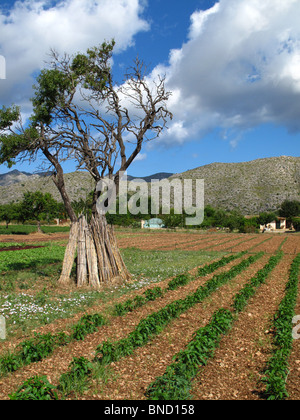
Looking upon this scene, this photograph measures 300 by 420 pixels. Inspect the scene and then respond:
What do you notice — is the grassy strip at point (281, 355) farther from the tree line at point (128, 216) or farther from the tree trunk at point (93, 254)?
the tree line at point (128, 216)

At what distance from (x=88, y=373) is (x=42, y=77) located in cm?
1058

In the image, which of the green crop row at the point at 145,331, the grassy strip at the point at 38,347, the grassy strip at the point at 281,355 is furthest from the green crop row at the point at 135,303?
the grassy strip at the point at 281,355

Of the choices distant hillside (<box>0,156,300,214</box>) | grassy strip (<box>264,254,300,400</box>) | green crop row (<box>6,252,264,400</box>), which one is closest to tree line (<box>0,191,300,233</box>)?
distant hillside (<box>0,156,300,214</box>)

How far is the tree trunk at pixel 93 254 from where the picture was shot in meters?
11.9

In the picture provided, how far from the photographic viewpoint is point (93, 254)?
1195 centimetres

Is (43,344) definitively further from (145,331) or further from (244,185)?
(244,185)

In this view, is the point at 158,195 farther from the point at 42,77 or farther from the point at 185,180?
the point at 42,77

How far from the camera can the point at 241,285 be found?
13.0 meters

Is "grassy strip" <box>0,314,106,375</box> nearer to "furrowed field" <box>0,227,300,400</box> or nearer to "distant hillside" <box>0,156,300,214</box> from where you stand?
"furrowed field" <box>0,227,300,400</box>

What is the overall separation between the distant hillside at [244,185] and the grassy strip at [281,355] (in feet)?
281

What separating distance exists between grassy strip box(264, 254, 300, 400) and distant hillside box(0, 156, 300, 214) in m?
85.7

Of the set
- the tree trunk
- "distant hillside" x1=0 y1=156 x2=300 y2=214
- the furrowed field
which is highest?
"distant hillside" x1=0 y1=156 x2=300 y2=214

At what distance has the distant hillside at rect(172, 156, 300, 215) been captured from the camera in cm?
9594
